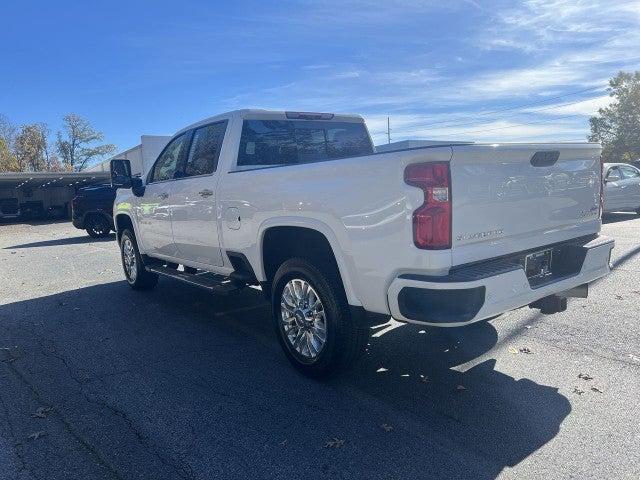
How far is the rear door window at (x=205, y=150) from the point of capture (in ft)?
16.8

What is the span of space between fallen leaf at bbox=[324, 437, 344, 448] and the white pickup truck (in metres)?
0.74

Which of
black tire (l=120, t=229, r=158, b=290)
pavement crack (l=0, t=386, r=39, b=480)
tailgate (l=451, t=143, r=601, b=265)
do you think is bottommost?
pavement crack (l=0, t=386, r=39, b=480)

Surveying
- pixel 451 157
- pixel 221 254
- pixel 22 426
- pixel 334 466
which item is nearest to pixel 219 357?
pixel 221 254

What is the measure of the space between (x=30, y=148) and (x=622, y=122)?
6588cm

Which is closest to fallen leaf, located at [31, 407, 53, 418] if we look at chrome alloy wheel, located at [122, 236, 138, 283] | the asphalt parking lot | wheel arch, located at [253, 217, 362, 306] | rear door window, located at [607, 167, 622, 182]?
the asphalt parking lot

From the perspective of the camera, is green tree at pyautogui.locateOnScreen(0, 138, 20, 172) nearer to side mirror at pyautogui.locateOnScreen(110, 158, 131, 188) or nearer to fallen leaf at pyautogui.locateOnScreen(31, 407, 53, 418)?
side mirror at pyautogui.locateOnScreen(110, 158, 131, 188)

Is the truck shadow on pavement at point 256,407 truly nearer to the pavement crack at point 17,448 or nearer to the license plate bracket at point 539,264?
the pavement crack at point 17,448

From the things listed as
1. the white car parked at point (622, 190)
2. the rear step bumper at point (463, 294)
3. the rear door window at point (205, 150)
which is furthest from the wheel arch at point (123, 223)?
the white car parked at point (622, 190)

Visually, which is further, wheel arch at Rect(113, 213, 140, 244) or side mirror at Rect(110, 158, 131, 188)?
wheel arch at Rect(113, 213, 140, 244)

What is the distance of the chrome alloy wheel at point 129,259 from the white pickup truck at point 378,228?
2.28 m

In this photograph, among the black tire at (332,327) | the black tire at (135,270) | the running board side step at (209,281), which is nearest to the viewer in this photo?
the black tire at (332,327)

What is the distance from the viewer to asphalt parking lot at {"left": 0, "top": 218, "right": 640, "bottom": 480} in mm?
2881

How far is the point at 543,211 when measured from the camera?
3.57 metres

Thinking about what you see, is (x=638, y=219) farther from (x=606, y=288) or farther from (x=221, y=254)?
(x=221, y=254)
